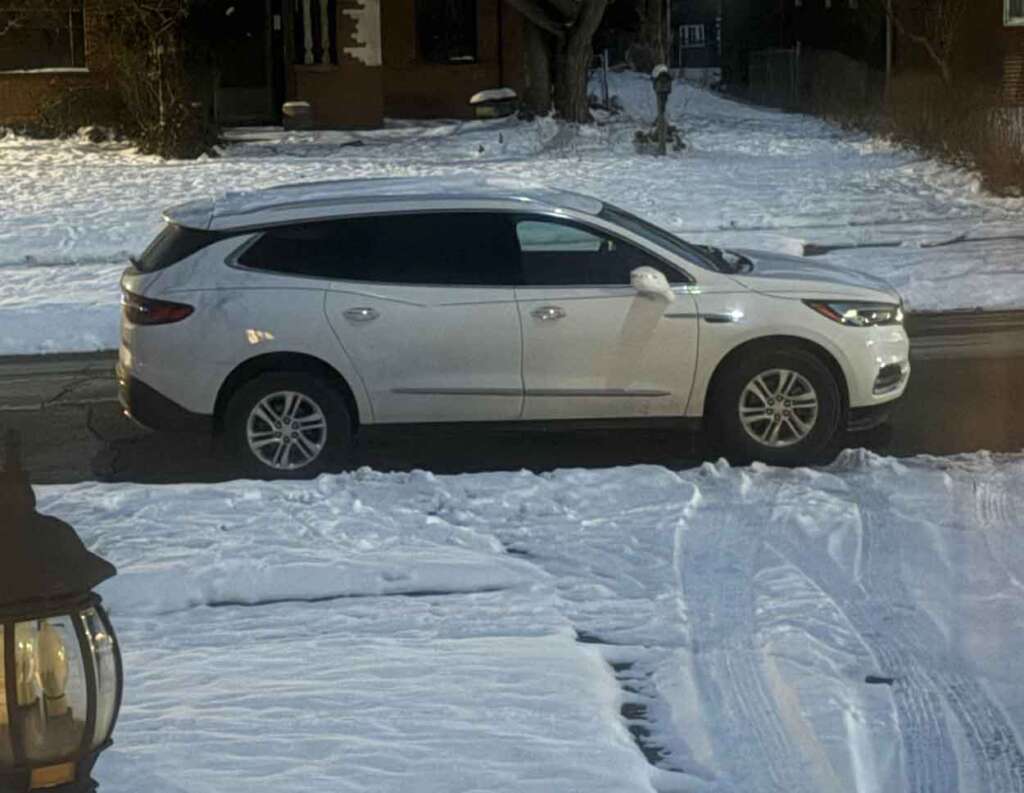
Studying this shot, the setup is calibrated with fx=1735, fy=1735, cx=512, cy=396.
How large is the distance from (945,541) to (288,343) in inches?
142

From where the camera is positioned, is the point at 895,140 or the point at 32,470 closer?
the point at 32,470

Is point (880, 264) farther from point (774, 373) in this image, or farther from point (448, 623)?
point (448, 623)

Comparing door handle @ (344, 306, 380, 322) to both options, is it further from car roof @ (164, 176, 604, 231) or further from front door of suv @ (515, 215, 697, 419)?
front door of suv @ (515, 215, 697, 419)

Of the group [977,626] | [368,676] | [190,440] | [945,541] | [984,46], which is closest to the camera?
[368,676]

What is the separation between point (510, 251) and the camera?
375 inches

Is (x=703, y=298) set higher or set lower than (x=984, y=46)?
lower

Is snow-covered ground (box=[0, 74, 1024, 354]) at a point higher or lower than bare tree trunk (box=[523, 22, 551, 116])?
lower

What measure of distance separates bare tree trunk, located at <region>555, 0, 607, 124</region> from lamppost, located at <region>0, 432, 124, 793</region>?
1029 inches

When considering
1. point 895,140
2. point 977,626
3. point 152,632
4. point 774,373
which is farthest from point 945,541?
point 895,140

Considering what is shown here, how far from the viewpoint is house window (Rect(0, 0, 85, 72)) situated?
31562 mm

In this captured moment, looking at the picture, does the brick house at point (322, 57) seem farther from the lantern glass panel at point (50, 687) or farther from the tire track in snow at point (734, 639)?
the lantern glass panel at point (50, 687)

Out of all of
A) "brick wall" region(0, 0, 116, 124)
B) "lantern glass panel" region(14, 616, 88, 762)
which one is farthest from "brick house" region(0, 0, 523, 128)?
"lantern glass panel" region(14, 616, 88, 762)

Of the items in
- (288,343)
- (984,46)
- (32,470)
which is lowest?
(32,470)

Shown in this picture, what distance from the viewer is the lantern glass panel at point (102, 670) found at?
377cm
